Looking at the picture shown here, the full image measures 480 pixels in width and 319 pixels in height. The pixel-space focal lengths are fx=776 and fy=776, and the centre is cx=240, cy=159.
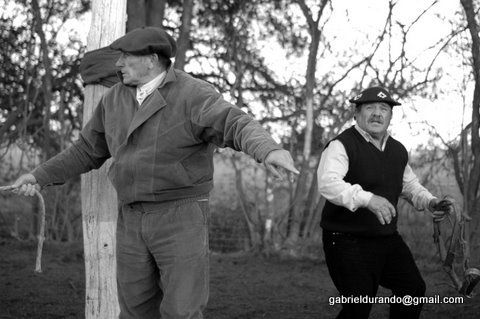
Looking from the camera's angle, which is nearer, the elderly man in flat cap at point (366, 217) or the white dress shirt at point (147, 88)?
the white dress shirt at point (147, 88)

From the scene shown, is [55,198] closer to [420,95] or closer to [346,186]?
[420,95]

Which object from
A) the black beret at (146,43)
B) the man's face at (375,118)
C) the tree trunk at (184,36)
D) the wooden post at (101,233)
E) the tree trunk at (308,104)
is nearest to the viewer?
the black beret at (146,43)

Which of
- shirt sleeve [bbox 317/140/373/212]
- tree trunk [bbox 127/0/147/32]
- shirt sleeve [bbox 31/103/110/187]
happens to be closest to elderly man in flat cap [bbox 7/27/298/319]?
shirt sleeve [bbox 31/103/110/187]

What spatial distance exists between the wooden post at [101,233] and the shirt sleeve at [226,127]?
0.98 metres

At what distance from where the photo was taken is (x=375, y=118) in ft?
15.5

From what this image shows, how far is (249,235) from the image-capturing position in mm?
10570

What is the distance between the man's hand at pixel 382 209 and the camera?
13.4 feet

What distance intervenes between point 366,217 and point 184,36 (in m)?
6.00

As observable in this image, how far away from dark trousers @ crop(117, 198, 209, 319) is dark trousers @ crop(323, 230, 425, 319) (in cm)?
105

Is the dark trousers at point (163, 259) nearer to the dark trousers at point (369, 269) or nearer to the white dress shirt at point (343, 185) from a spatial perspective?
the white dress shirt at point (343, 185)

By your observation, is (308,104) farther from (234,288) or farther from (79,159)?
(79,159)

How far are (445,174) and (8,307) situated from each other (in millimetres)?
Result: 5780

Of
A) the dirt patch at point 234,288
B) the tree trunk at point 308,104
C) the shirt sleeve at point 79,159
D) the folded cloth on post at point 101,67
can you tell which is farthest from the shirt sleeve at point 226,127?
the tree trunk at point 308,104

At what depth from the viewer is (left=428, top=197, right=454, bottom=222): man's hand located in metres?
4.71
